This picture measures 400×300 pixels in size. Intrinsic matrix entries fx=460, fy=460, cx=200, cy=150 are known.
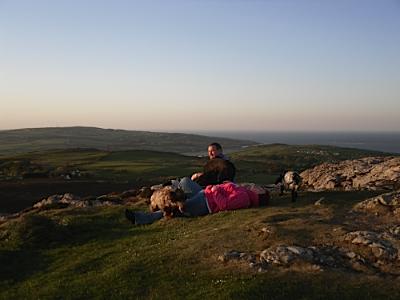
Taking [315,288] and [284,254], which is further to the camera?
[284,254]

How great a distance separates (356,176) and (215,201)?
15.0 m

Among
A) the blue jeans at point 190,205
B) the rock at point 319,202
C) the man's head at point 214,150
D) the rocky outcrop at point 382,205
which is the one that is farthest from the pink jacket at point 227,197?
the rocky outcrop at point 382,205

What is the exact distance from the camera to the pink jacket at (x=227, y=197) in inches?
885

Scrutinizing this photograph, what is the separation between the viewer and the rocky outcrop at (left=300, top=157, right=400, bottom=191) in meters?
29.7

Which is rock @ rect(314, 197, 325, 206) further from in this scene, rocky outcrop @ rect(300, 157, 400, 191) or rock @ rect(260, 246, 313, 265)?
rock @ rect(260, 246, 313, 265)

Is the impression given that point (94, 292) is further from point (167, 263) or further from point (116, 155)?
point (116, 155)

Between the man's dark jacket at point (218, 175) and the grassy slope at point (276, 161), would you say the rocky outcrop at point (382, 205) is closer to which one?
the man's dark jacket at point (218, 175)

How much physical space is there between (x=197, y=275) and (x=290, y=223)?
524 centimetres

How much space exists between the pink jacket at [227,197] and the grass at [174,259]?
0.70 meters

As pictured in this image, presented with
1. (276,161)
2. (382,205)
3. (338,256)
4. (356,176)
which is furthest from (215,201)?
(276,161)

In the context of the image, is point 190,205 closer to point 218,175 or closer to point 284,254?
point 218,175

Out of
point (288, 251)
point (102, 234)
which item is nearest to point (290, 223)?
point (288, 251)

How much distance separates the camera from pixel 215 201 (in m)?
22.5

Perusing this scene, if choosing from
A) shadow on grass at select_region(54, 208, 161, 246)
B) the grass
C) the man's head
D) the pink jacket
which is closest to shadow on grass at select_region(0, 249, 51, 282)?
the grass
